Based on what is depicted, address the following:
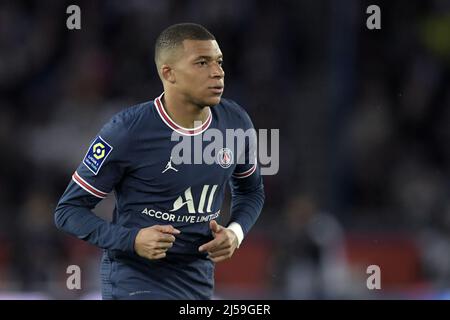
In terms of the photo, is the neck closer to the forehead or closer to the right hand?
the forehead

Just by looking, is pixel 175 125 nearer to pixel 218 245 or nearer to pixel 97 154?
pixel 97 154

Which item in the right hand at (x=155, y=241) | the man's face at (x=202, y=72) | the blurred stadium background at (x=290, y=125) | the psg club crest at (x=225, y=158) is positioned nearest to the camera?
the right hand at (x=155, y=241)

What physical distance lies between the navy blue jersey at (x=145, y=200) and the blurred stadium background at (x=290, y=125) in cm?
461

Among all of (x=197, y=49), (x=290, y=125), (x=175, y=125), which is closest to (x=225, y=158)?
(x=175, y=125)

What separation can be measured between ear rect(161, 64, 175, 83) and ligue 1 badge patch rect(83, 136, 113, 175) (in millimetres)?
467

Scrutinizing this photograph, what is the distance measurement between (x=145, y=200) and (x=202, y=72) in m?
0.68

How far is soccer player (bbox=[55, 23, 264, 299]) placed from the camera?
487 cm

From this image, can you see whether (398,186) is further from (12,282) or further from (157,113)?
(157,113)

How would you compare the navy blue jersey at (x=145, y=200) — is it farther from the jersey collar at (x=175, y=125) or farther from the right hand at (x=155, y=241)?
the right hand at (x=155, y=241)

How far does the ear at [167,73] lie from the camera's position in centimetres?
504

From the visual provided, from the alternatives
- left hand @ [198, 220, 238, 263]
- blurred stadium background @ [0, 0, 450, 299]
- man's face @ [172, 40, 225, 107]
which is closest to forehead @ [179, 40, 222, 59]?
man's face @ [172, 40, 225, 107]

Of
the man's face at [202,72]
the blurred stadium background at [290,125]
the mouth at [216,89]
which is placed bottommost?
the mouth at [216,89]

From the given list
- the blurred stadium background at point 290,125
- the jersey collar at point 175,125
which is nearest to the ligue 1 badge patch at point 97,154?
the jersey collar at point 175,125
